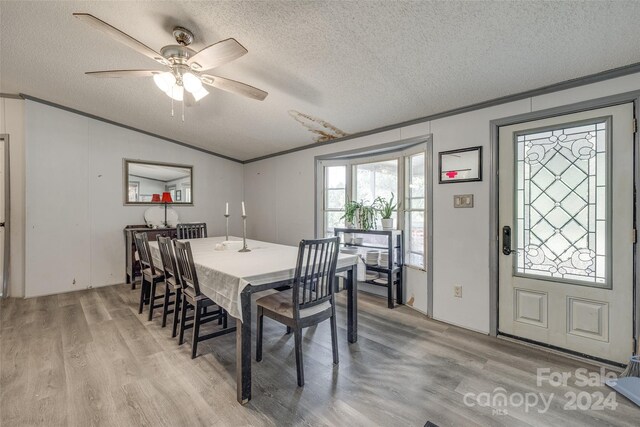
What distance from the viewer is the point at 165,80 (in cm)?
220

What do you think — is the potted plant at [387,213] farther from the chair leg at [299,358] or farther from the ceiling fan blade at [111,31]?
the ceiling fan blade at [111,31]

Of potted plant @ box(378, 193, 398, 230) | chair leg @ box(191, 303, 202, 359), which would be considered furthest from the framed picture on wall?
chair leg @ box(191, 303, 202, 359)

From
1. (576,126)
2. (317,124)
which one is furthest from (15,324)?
(576,126)

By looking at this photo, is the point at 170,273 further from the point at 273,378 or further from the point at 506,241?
the point at 506,241

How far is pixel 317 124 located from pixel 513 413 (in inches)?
131

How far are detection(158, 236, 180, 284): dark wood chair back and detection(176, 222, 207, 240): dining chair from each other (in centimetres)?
117

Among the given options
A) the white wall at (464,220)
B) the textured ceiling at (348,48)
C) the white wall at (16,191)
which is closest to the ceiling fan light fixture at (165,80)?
the textured ceiling at (348,48)

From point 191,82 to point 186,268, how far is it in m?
1.46

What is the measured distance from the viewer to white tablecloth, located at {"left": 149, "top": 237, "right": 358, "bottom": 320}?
1.83 meters

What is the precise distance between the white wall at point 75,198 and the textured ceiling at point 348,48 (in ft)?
2.48

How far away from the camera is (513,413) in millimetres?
1716

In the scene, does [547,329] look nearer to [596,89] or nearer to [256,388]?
[596,89]

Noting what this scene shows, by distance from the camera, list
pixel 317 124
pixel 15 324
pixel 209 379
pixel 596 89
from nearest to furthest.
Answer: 1. pixel 209 379
2. pixel 596 89
3. pixel 15 324
4. pixel 317 124

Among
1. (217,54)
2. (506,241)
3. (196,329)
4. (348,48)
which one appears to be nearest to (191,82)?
(217,54)
